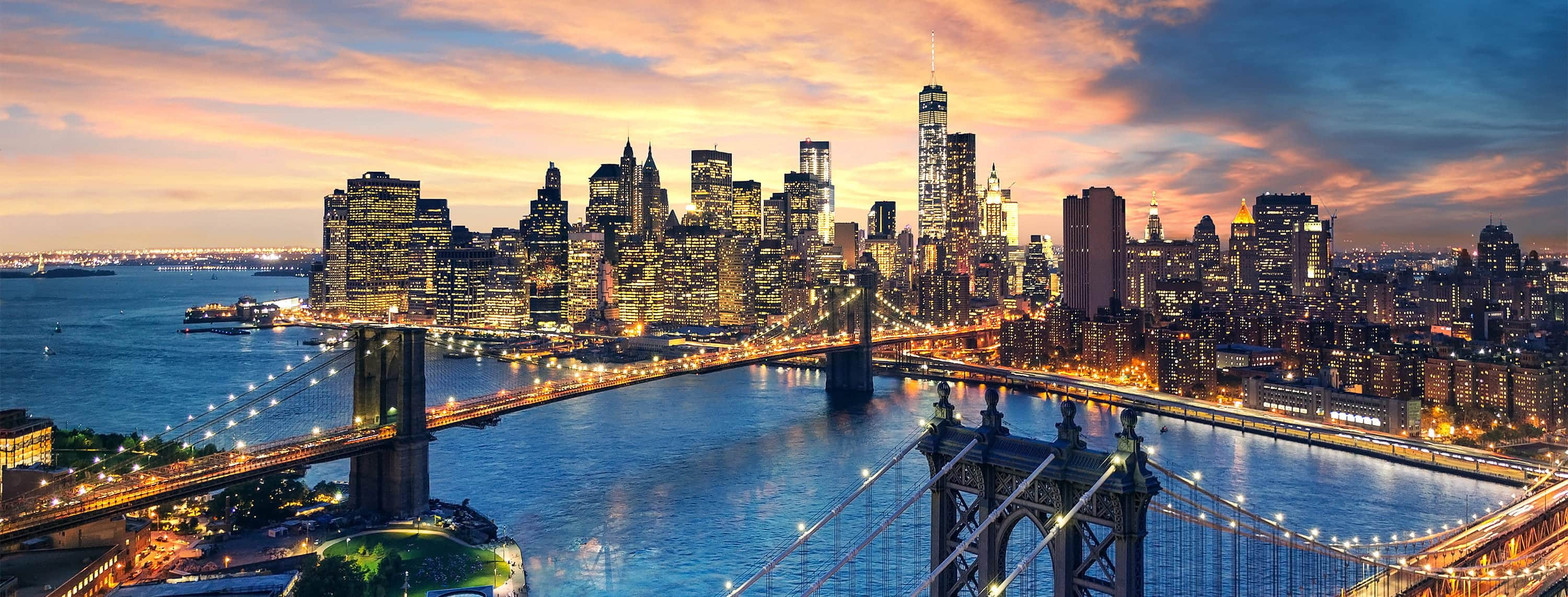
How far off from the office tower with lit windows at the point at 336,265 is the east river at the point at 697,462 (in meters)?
46.5

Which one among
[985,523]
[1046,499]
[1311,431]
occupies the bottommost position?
[1311,431]

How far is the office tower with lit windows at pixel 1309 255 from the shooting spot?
103m

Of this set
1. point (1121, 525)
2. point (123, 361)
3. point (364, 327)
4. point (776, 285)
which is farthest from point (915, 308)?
point (1121, 525)

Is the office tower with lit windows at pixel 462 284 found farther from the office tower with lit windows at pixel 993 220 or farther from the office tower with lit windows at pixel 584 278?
the office tower with lit windows at pixel 993 220

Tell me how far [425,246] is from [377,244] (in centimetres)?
427

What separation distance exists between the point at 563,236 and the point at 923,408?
252ft

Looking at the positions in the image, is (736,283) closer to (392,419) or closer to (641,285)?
(641,285)

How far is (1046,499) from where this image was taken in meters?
9.86

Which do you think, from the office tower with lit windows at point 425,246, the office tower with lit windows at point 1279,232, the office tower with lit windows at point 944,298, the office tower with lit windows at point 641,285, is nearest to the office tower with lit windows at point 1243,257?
the office tower with lit windows at point 1279,232

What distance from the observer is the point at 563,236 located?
116m

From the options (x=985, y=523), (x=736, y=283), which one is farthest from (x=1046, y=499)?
(x=736, y=283)

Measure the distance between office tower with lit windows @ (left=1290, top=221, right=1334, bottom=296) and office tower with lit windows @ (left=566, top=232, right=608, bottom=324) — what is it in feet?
194

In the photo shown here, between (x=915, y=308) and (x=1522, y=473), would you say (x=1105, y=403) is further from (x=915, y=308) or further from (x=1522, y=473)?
(x=915, y=308)

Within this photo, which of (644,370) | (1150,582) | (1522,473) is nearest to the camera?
(1150,582)
